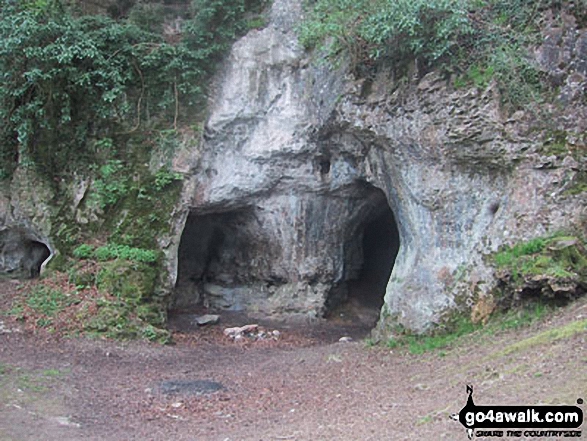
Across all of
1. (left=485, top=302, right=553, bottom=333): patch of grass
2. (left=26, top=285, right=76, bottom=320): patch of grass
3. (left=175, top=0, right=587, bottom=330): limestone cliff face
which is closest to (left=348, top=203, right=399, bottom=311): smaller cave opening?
(left=175, top=0, right=587, bottom=330): limestone cliff face

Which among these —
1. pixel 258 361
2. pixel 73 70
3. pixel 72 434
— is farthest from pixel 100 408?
pixel 73 70

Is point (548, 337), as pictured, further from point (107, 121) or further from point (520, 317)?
point (107, 121)

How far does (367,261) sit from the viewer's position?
1669 cm

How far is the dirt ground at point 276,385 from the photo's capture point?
5.87m

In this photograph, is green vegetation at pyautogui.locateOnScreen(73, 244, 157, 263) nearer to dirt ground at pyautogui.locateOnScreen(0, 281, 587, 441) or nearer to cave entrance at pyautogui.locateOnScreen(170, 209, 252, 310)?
dirt ground at pyautogui.locateOnScreen(0, 281, 587, 441)

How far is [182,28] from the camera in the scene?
13.5 m

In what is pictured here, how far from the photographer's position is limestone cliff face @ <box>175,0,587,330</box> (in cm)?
962

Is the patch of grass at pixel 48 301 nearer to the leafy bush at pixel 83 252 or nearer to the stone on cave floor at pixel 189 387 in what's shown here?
the leafy bush at pixel 83 252

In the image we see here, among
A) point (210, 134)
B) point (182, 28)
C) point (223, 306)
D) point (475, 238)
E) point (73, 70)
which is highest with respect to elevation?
point (182, 28)

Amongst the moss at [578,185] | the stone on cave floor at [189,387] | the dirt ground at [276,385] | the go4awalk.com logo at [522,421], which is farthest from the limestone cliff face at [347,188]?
the go4awalk.com logo at [522,421]

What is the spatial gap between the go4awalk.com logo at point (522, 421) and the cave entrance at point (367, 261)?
29.5 feet

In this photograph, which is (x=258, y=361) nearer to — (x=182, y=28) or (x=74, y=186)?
(x=74, y=186)

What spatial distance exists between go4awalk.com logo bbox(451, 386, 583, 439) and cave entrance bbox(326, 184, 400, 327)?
354 inches

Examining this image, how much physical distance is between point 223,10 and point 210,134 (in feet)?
8.71
